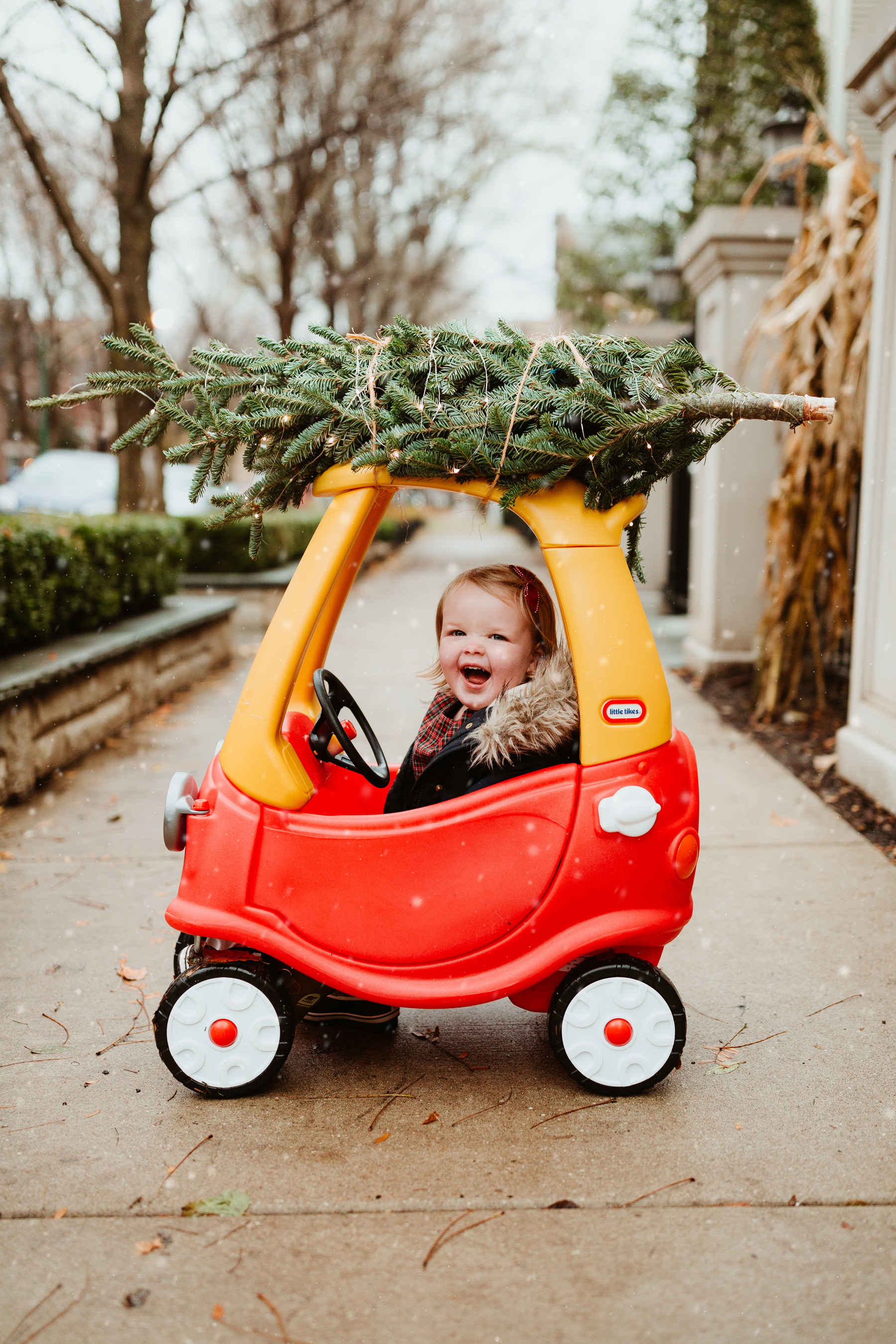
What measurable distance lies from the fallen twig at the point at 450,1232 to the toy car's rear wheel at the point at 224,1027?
0.61 metres

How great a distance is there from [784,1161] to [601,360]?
1.78 meters

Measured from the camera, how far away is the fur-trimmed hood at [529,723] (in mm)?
2439

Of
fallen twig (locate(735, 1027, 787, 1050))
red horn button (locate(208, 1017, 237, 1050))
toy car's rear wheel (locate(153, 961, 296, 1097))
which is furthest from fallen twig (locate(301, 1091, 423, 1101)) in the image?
fallen twig (locate(735, 1027, 787, 1050))

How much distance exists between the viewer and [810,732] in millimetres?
5996

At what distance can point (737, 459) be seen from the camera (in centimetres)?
741

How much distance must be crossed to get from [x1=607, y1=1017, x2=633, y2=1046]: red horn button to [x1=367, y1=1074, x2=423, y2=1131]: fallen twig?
429 millimetres

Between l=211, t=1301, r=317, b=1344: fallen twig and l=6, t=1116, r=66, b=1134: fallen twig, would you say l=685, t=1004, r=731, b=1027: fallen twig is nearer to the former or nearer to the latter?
l=211, t=1301, r=317, b=1344: fallen twig

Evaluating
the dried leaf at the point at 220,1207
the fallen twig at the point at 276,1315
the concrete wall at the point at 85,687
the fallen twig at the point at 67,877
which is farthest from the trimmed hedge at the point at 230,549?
the fallen twig at the point at 276,1315

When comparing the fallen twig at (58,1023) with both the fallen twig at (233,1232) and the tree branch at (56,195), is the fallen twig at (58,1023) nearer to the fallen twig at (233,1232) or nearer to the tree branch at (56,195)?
the fallen twig at (233,1232)

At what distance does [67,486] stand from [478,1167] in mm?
21584

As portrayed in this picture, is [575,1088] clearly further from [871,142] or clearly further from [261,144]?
[261,144]

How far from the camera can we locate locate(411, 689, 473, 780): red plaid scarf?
Result: 2.71m

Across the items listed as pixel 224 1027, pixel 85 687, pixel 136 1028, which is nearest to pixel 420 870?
pixel 224 1027

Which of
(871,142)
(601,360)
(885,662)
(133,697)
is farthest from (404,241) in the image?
(601,360)
